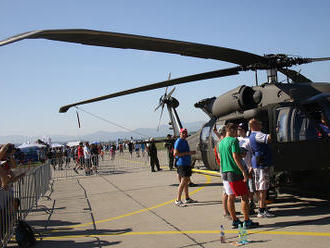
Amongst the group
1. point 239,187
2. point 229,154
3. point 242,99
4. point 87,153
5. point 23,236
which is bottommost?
point 23,236

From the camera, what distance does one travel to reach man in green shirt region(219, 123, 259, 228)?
212 inches

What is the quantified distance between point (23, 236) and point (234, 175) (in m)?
3.63

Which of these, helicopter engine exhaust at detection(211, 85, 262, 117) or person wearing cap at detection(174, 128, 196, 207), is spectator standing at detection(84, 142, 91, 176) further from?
helicopter engine exhaust at detection(211, 85, 262, 117)

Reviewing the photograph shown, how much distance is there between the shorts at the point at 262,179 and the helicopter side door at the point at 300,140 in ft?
1.39

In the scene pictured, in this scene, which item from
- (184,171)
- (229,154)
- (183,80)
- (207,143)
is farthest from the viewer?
(207,143)

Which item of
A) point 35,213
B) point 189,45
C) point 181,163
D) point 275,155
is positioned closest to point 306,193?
point 275,155

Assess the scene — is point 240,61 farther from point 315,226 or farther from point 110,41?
point 315,226

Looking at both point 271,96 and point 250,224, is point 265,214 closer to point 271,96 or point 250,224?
point 250,224

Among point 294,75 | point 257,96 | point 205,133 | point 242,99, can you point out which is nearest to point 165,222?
point 242,99

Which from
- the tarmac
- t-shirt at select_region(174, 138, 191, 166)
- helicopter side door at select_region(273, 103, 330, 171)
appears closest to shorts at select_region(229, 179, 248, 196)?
the tarmac

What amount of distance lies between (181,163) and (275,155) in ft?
7.65

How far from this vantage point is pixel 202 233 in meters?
5.36

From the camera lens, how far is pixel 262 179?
19.8 ft

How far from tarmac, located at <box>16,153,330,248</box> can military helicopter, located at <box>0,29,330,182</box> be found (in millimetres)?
1135
